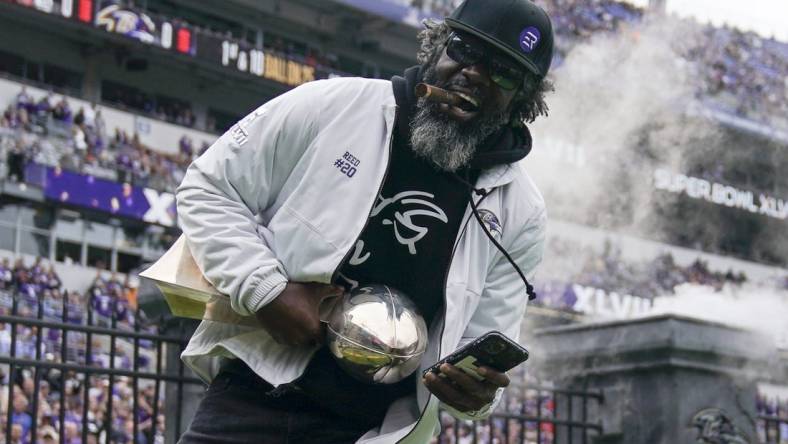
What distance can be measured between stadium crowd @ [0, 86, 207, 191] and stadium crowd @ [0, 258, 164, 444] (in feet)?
9.38

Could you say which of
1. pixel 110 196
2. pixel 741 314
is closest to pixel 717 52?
pixel 110 196

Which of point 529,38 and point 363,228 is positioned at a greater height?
point 529,38

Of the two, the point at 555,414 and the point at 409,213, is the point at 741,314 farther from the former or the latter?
the point at 409,213

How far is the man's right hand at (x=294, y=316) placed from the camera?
3223 mm

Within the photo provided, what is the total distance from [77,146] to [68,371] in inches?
780

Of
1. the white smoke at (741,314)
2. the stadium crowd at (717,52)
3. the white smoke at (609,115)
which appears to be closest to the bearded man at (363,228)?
the white smoke at (741,314)

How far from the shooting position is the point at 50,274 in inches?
811

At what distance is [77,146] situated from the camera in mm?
24328

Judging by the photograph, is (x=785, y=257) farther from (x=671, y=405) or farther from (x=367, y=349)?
(x=367, y=349)

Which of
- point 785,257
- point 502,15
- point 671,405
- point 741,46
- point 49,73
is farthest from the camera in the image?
point 785,257

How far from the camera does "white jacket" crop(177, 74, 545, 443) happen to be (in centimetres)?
325

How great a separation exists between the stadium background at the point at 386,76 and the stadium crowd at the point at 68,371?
0.30m

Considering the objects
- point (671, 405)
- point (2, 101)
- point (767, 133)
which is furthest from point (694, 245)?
point (671, 405)

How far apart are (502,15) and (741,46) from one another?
112 feet
